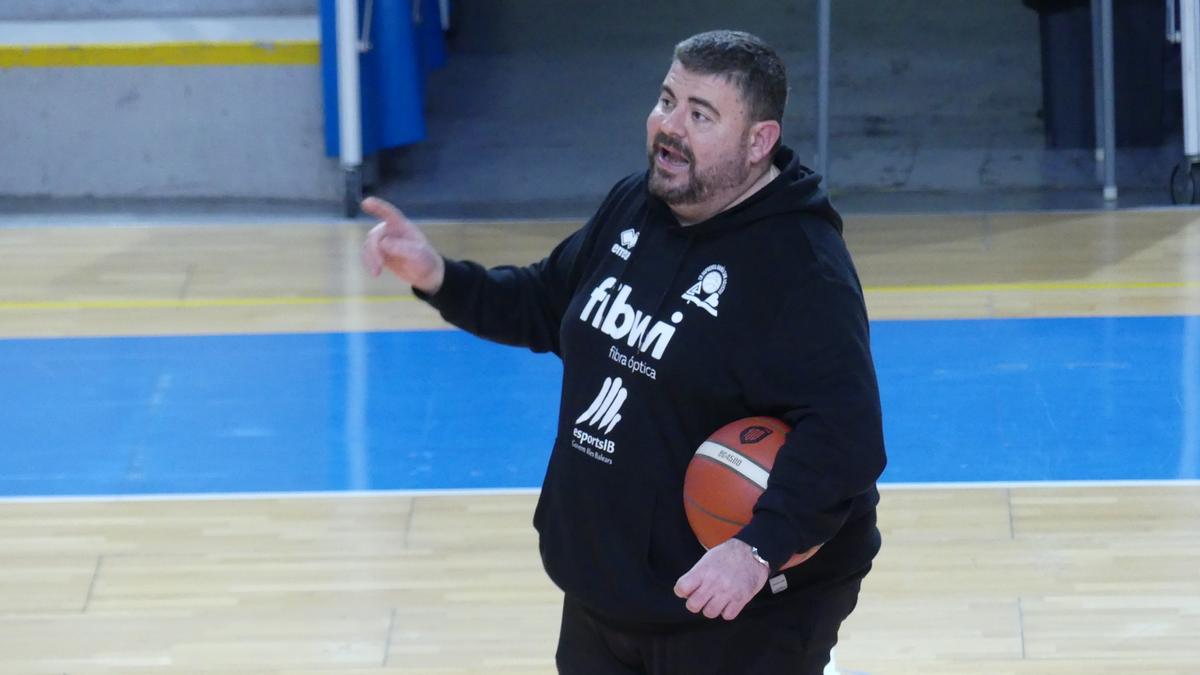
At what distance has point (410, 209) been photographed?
29.3 feet

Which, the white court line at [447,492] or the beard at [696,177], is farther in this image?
the white court line at [447,492]

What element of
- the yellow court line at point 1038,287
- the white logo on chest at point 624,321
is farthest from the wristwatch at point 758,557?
the yellow court line at point 1038,287

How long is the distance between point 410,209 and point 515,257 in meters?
1.36

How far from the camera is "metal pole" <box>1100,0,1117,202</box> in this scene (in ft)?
27.3

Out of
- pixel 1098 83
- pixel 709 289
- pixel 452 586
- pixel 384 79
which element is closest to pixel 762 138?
pixel 709 289

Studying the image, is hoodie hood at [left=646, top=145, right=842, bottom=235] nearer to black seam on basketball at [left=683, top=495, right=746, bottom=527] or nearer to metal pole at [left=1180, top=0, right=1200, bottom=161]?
black seam on basketball at [left=683, top=495, right=746, bottom=527]

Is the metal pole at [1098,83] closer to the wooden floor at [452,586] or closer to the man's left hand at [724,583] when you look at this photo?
the wooden floor at [452,586]

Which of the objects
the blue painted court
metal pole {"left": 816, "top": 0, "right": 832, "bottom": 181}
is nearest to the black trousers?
the blue painted court

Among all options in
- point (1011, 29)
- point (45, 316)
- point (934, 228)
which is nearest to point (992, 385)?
point (934, 228)

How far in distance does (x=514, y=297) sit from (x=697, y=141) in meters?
0.56

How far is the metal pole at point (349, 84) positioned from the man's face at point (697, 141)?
5.90 metres

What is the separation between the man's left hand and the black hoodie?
0.13ft

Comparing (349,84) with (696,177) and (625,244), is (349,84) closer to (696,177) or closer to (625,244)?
(625,244)

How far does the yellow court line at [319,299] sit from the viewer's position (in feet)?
23.7
